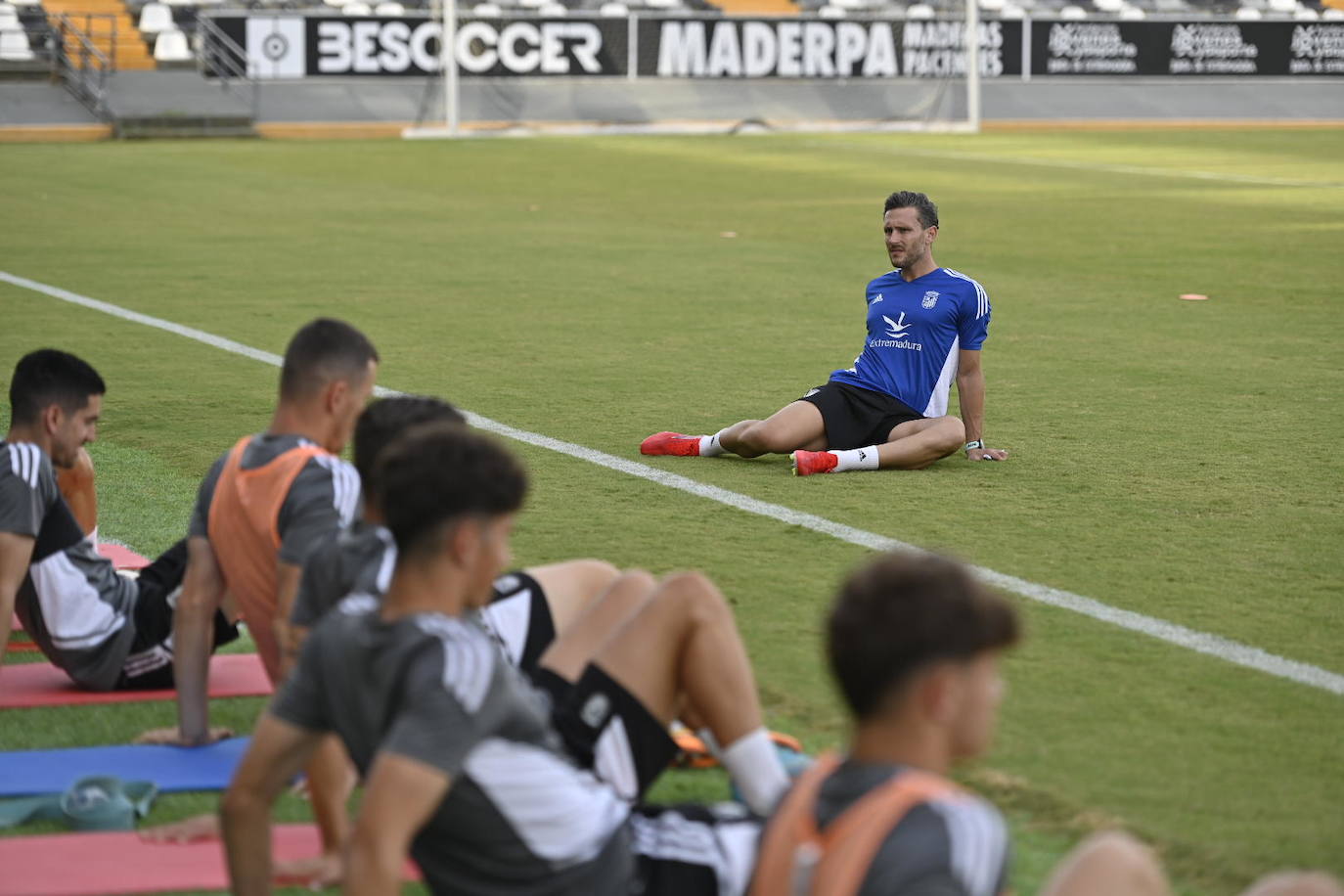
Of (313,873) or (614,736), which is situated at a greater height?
(614,736)

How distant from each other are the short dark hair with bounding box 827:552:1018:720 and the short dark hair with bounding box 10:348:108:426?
3.15 meters

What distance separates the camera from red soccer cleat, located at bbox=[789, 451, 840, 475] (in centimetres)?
831

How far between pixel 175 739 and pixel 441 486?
213 cm

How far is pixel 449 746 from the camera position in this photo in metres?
2.91

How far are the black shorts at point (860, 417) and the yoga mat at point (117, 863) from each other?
4710 mm

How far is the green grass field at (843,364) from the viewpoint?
4.90m

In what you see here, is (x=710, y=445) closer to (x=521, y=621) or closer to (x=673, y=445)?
(x=673, y=445)

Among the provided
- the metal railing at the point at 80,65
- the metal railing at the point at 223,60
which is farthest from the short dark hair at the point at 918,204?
the metal railing at the point at 223,60

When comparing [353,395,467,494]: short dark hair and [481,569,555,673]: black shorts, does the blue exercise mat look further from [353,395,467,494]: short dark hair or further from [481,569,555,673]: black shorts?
[353,395,467,494]: short dark hair

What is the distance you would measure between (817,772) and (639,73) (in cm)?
3753

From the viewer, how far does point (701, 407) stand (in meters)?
10.0

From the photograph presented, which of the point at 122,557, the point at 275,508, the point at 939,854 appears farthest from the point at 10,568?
the point at 939,854

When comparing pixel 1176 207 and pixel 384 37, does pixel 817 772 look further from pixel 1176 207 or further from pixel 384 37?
pixel 384 37

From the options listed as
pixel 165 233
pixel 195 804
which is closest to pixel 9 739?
pixel 195 804
